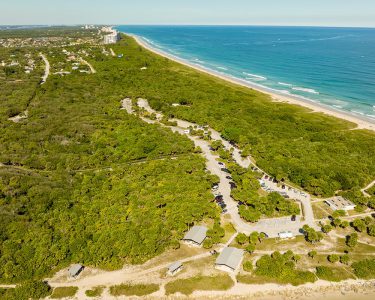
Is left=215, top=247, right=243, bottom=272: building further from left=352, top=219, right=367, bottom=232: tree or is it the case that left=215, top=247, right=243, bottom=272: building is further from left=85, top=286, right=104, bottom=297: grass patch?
left=352, top=219, right=367, bottom=232: tree

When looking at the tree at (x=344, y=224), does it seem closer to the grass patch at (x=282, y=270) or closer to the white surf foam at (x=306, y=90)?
the grass patch at (x=282, y=270)

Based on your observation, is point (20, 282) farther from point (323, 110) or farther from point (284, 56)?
point (284, 56)

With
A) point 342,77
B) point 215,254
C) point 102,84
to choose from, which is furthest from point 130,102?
point 342,77

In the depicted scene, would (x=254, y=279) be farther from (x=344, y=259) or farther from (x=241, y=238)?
(x=344, y=259)

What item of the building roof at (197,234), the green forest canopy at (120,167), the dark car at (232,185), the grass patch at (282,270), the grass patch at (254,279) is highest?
the green forest canopy at (120,167)

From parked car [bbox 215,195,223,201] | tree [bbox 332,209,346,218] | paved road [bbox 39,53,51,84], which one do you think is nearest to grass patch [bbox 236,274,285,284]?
parked car [bbox 215,195,223,201]

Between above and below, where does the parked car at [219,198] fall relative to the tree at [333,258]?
above

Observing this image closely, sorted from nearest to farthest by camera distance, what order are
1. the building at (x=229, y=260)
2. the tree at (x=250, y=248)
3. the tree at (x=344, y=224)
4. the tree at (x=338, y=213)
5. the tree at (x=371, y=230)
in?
1. the building at (x=229, y=260)
2. the tree at (x=250, y=248)
3. the tree at (x=371, y=230)
4. the tree at (x=344, y=224)
5. the tree at (x=338, y=213)

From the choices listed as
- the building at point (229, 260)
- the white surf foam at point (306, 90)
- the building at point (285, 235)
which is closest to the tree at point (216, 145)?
the building at point (285, 235)
